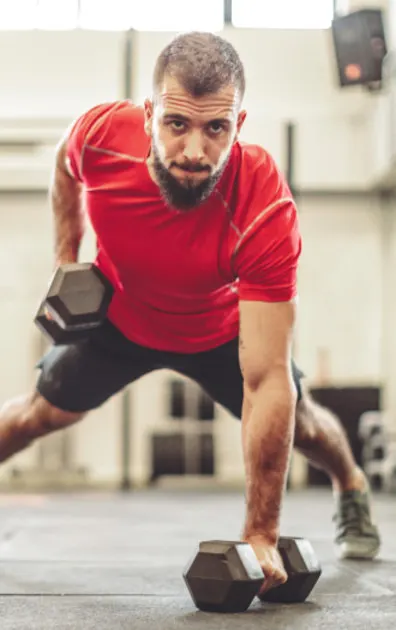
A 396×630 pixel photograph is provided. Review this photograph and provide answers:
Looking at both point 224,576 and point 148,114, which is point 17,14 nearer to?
point 148,114

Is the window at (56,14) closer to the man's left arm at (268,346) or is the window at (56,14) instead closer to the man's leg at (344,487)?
the man's leg at (344,487)

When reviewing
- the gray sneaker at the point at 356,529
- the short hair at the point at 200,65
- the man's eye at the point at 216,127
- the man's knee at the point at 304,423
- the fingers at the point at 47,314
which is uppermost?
the short hair at the point at 200,65

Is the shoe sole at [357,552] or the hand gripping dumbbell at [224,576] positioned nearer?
the hand gripping dumbbell at [224,576]

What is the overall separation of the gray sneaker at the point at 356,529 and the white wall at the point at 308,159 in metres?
4.56

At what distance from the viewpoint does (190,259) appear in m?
1.92

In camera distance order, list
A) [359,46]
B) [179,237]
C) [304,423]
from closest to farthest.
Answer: [179,237] < [304,423] < [359,46]

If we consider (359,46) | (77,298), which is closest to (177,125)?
(77,298)

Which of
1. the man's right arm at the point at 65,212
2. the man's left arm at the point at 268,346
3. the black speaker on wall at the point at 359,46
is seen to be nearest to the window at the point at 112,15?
the black speaker on wall at the point at 359,46

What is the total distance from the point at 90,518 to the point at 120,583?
226 cm

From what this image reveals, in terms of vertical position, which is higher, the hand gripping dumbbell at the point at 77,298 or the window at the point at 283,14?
the window at the point at 283,14

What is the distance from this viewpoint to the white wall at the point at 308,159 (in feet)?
23.6

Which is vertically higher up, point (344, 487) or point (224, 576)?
point (224, 576)

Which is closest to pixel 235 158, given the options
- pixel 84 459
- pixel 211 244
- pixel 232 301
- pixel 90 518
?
pixel 211 244

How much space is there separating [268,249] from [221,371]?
1.63 ft
